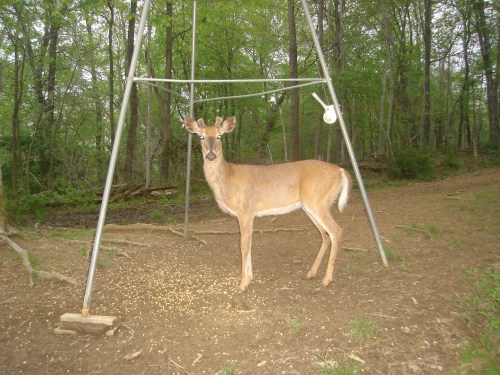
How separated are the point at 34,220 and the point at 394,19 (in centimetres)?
2210

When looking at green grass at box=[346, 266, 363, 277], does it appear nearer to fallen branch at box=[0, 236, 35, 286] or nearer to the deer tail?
the deer tail

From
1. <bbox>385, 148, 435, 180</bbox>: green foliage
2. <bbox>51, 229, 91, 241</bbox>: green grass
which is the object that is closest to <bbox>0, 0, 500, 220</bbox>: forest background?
<bbox>385, 148, 435, 180</bbox>: green foliage

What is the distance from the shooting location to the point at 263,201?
4.44m

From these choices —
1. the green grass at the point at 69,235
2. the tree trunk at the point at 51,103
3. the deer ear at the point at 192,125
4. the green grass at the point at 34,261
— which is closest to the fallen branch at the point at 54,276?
the green grass at the point at 34,261

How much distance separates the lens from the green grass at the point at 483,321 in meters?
2.51

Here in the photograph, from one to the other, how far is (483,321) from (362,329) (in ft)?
3.37

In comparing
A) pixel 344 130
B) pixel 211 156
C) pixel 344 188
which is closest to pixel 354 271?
pixel 344 188

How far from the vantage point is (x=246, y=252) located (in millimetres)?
4168

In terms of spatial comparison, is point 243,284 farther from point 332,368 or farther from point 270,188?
point 332,368

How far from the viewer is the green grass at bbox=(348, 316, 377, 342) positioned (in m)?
2.82

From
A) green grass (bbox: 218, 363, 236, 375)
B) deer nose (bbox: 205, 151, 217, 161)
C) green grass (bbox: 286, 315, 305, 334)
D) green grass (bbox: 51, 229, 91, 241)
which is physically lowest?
green grass (bbox: 218, 363, 236, 375)

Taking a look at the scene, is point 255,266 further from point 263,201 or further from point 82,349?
point 82,349

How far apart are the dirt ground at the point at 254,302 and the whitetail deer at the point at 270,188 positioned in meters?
0.58

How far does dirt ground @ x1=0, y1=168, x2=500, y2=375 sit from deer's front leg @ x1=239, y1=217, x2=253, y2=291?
136mm
